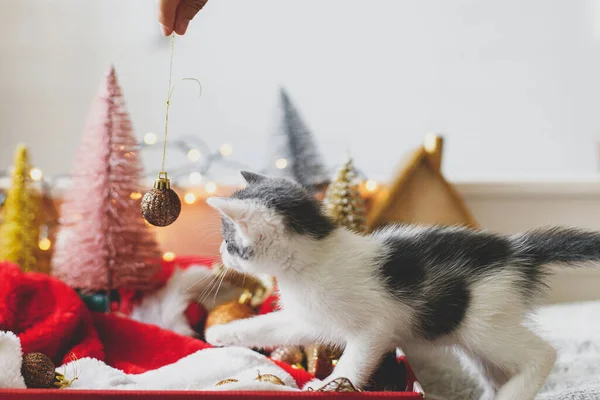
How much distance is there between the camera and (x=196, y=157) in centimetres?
143

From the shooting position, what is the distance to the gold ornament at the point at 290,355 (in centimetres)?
90

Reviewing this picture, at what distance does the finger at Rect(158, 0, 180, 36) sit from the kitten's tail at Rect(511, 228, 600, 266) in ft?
1.65

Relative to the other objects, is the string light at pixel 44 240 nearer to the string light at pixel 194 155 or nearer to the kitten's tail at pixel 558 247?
the string light at pixel 194 155

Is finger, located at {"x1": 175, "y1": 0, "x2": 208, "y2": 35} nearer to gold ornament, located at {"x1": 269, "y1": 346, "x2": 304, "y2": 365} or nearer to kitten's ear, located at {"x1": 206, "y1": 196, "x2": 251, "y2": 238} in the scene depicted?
kitten's ear, located at {"x1": 206, "y1": 196, "x2": 251, "y2": 238}

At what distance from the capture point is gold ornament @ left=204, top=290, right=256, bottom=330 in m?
0.97

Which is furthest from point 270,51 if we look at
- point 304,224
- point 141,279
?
point 304,224

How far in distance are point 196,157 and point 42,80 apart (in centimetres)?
40

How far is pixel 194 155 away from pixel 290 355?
0.65 meters

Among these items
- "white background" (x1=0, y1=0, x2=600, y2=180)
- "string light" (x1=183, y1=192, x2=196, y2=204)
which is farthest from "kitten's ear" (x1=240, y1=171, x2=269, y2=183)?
"white background" (x1=0, y1=0, x2=600, y2=180)

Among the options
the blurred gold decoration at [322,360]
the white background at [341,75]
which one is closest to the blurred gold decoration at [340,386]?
the blurred gold decoration at [322,360]

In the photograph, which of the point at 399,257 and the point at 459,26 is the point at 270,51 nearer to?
the point at 459,26

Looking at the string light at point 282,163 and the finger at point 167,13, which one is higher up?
the finger at point 167,13

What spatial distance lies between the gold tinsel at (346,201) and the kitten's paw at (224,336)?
1.06 ft

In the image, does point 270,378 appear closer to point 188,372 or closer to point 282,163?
point 188,372
